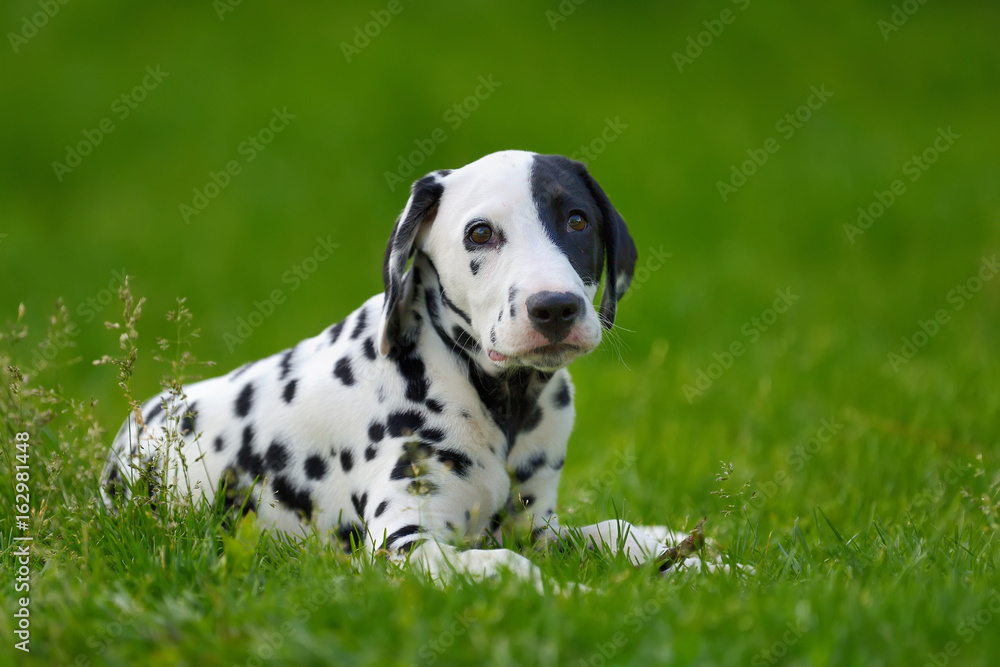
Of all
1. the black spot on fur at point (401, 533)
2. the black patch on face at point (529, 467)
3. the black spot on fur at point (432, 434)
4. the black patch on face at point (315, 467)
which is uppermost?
the black spot on fur at point (432, 434)

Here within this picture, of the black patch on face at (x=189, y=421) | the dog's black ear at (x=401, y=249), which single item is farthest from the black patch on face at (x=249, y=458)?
the dog's black ear at (x=401, y=249)

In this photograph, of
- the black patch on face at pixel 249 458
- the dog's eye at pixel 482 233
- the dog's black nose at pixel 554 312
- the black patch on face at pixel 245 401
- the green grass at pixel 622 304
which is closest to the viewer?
the green grass at pixel 622 304

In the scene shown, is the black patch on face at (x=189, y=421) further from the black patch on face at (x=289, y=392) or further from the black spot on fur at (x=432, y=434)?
the black spot on fur at (x=432, y=434)

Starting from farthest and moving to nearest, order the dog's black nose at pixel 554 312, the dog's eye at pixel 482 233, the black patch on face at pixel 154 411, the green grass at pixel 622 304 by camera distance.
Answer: the black patch on face at pixel 154 411 < the dog's eye at pixel 482 233 < the dog's black nose at pixel 554 312 < the green grass at pixel 622 304

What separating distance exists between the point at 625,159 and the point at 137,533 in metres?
9.77

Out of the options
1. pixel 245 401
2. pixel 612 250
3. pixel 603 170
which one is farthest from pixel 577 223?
pixel 603 170

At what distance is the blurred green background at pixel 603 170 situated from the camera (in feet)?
30.1

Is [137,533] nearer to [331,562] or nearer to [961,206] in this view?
[331,562]

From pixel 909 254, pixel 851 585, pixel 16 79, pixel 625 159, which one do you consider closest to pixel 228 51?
pixel 16 79

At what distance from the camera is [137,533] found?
3.92m

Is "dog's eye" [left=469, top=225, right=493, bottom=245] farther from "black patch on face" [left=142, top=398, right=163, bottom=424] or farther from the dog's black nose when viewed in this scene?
"black patch on face" [left=142, top=398, right=163, bottom=424]

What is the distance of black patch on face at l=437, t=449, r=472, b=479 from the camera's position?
410cm

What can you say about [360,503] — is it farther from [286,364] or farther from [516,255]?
[516,255]

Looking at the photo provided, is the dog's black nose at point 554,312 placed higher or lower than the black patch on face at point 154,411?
higher
